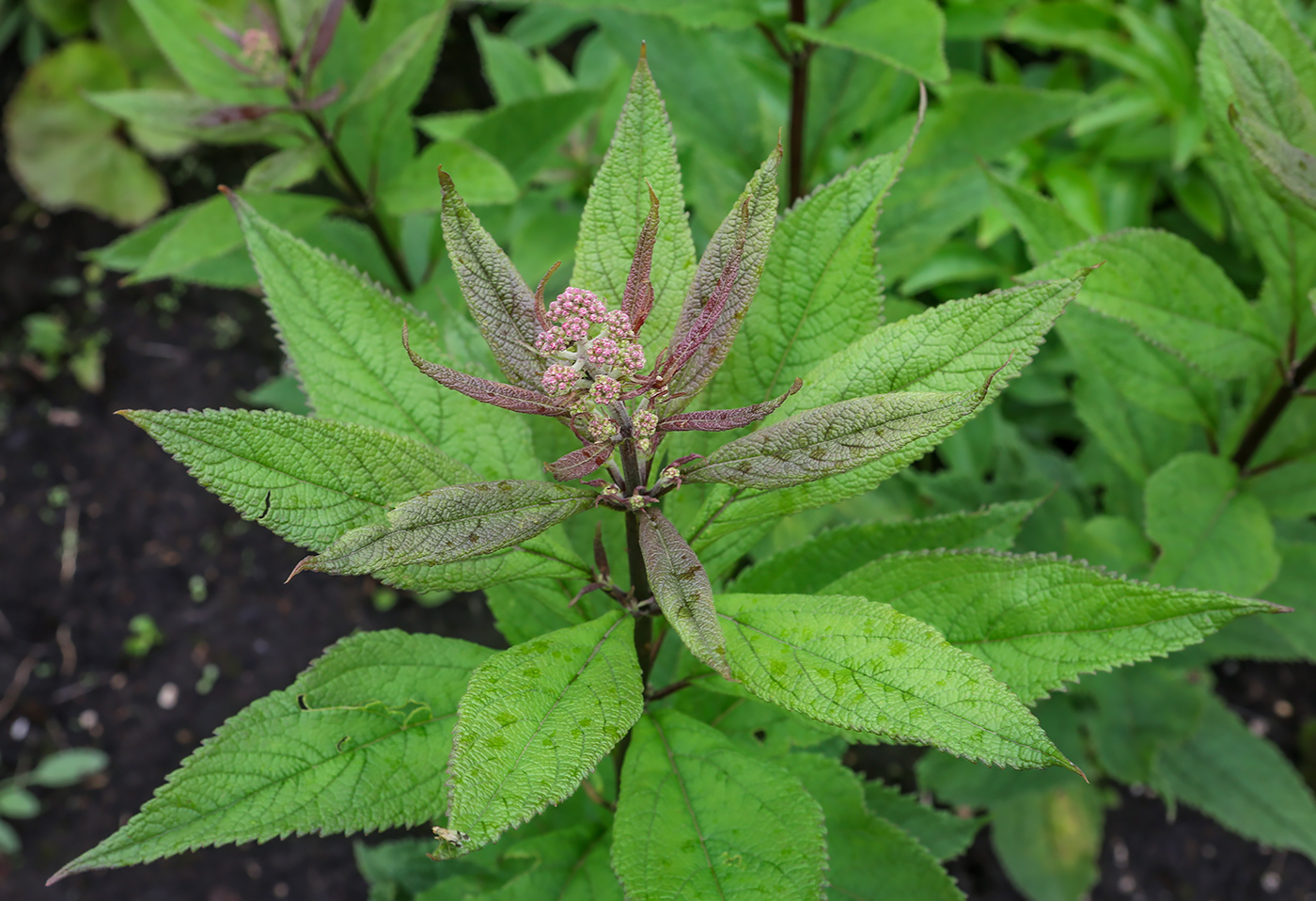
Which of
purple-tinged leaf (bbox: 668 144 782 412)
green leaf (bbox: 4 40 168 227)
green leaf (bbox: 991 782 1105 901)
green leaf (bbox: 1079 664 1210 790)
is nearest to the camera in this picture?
purple-tinged leaf (bbox: 668 144 782 412)

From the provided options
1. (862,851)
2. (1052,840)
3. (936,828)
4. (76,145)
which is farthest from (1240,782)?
(76,145)

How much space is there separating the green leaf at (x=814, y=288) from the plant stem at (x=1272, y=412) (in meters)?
0.94

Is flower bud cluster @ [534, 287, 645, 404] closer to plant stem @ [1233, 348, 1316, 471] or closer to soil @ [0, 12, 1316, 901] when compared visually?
plant stem @ [1233, 348, 1316, 471]

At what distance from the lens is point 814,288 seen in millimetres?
1190

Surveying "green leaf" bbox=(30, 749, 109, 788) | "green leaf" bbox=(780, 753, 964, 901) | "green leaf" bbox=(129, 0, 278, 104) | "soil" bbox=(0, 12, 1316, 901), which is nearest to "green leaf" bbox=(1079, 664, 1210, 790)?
"soil" bbox=(0, 12, 1316, 901)

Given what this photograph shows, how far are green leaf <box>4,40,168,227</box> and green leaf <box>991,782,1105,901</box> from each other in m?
3.93

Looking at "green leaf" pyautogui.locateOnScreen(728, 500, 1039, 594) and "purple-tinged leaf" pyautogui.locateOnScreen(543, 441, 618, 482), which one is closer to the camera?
"purple-tinged leaf" pyautogui.locateOnScreen(543, 441, 618, 482)

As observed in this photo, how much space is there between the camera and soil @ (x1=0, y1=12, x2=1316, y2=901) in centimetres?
295

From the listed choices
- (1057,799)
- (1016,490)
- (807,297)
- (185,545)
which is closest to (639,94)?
(807,297)

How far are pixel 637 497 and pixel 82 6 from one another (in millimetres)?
4188

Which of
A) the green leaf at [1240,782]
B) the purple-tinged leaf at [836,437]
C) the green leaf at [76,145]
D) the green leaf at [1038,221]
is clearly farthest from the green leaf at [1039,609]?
the green leaf at [76,145]

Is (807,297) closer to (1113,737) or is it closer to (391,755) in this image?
(391,755)

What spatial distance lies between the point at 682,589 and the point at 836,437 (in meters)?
0.22

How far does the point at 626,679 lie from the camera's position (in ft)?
3.49
